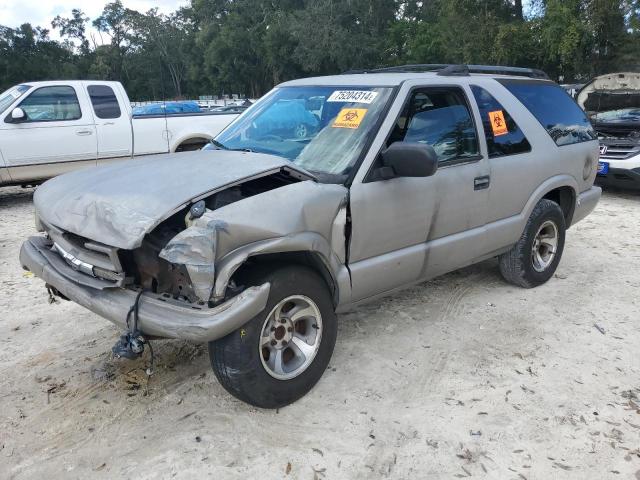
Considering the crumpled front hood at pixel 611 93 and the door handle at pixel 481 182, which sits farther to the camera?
the crumpled front hood at pixel 611 93

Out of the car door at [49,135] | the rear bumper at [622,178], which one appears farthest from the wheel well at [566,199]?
the car door at [49,135]

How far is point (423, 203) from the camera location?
3561 mm

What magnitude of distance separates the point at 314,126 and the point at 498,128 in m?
1.53

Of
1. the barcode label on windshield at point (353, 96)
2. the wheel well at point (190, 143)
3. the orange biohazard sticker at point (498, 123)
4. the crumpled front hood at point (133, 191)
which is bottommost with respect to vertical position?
the wheel well at point (190, 143)

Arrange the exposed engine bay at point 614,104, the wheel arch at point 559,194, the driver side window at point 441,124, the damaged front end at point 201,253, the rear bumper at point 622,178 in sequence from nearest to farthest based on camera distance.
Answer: the damaged front end at point 201,253
the driver side window at point 441,124
the wheel arch at point 559,194
the rear bumper at point 622,178
the exposed engine bay at point 614,104

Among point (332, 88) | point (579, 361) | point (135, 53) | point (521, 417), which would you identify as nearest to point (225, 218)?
point (332, 88)

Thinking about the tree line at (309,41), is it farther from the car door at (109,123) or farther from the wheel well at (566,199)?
the wheel well at (566,199)

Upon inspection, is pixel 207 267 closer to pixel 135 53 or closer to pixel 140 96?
pixel 140 96

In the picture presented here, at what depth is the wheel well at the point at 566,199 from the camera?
16.2ft

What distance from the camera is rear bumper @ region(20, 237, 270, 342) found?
99.6 inches

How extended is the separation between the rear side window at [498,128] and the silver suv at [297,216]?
2cm

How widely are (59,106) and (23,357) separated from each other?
6064 mm

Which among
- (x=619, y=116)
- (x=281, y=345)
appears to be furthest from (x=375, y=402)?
(x=619, y=116)

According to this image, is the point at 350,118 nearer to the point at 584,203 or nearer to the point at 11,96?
the point at 584,203
